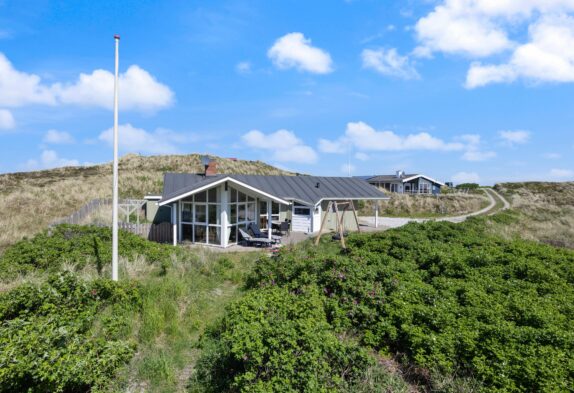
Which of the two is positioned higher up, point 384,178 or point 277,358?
point 384,178

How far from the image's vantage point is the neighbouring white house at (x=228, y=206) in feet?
55.0

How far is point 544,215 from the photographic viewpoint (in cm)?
3275

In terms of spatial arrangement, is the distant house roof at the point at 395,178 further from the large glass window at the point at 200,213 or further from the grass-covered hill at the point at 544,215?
the large glass window at the point at 200,213

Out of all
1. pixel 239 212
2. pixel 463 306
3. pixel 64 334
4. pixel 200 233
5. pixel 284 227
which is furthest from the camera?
pixel 284 227

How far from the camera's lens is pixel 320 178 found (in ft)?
91.5

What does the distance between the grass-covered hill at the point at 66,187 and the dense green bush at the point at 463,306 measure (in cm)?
1599

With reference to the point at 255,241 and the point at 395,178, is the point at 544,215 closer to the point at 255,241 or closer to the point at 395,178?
the point at 395,178

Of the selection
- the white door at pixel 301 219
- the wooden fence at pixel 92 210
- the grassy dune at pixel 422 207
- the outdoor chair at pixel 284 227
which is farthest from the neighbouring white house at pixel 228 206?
the grassy dune at pixel 422 207

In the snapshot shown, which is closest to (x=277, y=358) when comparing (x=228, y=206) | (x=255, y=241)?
(x=255, y=241)

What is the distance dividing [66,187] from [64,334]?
3738 cm

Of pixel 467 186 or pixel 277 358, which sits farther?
pixel 467 186

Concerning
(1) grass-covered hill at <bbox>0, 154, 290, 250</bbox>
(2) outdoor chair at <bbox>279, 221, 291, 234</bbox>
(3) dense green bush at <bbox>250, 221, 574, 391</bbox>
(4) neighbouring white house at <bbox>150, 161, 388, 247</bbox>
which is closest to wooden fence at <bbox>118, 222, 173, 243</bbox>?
(4) neighbouring white house at <bbox>150, 161, 388, 247</bbox>

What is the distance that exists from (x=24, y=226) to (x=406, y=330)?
73.7ft

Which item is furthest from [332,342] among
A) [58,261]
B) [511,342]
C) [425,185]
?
[425,185]
